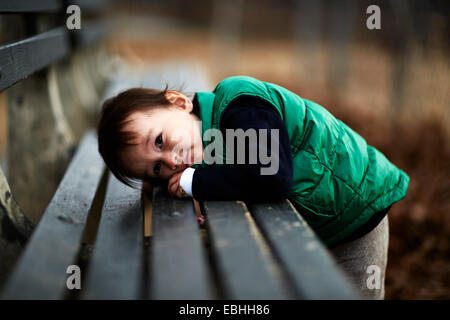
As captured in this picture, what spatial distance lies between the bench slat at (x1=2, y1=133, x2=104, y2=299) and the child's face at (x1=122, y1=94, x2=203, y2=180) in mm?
243

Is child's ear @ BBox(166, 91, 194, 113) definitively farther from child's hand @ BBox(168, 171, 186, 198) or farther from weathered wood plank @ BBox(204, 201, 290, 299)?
weathered wood plank @ BBox(204, 201, 290, 299)

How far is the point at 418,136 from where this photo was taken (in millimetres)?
4738

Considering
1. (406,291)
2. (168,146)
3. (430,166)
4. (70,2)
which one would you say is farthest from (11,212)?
(430,166)

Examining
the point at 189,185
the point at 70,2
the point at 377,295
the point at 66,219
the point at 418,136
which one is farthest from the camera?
the point at 418,136

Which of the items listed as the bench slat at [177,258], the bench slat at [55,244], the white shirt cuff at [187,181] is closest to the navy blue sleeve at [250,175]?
the white shirt cuff at [187,181]

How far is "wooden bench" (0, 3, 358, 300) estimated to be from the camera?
1052mm

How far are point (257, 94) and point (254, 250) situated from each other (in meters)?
0.68

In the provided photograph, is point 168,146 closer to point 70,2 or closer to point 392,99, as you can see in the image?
point 70,2

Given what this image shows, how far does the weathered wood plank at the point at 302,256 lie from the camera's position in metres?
1.02

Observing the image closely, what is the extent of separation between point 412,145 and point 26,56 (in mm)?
3613

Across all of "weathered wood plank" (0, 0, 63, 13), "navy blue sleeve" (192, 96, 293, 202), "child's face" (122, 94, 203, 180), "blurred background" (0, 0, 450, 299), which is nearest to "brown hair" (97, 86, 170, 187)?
"child's face" (122, 94, 203, 180)

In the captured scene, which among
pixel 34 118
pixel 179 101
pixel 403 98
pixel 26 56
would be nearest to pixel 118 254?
pixel 179 101

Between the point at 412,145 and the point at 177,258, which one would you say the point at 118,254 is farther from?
the point at 412,145

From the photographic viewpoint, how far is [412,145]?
461 centimetres
